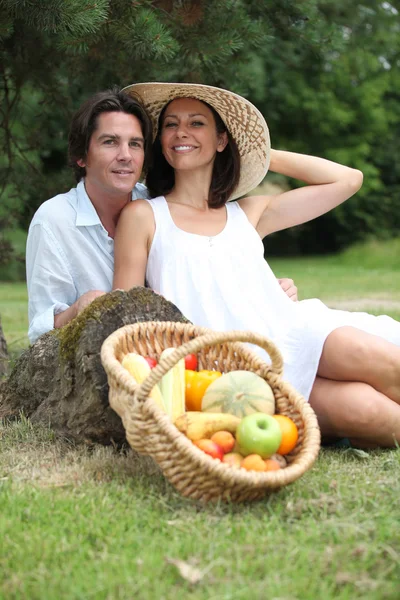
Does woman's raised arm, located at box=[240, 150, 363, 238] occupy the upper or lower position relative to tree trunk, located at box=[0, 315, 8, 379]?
upper

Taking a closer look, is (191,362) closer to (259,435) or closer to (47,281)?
(259,435)

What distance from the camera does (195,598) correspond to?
6.24ft

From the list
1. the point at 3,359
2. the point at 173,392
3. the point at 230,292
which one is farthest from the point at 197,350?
the point at 3,359

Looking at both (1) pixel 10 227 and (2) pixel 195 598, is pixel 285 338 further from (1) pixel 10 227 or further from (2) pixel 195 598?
(1) pixel 10 227

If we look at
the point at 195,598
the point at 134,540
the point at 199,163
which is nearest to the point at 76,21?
the point at 199,163

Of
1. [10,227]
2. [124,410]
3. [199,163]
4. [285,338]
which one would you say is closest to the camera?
[124,410]

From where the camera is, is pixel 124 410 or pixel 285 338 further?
pixel 285 338

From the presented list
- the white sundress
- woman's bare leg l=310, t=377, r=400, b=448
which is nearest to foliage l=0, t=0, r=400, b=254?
the white sundress

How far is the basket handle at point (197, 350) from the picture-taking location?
2498mm

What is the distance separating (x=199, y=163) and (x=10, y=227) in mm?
2672

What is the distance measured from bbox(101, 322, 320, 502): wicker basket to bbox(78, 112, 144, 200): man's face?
99cm

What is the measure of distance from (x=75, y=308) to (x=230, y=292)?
0.73 meters

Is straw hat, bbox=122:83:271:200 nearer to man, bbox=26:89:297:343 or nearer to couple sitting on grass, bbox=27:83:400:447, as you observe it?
couple sitting on grass, bbox=27:83:400:447

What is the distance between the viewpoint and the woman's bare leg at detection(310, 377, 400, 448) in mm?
3205
